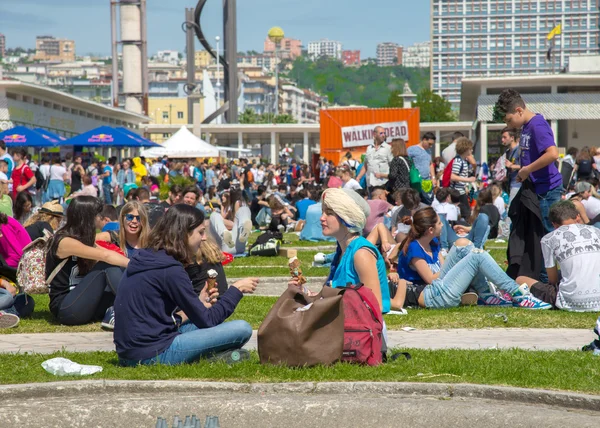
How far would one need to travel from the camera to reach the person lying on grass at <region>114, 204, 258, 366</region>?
20.4 feet

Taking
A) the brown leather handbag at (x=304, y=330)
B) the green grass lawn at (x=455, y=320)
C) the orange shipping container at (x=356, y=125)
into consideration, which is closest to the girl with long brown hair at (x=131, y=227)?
the green grass lawn at (x=455, y=320)

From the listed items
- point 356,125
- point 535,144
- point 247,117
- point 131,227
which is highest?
point 247,117

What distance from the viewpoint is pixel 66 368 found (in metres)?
6.51

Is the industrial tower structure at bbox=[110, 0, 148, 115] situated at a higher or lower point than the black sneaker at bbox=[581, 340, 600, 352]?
higher

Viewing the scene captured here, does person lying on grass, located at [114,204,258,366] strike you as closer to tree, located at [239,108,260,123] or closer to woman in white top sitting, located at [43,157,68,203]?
woman in white top sitting, located at [43,157,68,203]

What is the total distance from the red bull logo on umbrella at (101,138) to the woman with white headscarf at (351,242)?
3004 centimetres

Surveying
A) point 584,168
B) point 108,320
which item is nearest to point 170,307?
point 108,320

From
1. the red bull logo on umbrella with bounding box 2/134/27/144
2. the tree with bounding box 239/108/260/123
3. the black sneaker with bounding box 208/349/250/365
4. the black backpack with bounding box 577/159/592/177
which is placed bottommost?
the black sneaker with bounding box 208/349/250/365

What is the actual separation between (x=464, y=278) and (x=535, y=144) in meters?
1.59

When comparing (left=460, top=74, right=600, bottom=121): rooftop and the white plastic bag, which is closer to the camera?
the white plastic bag

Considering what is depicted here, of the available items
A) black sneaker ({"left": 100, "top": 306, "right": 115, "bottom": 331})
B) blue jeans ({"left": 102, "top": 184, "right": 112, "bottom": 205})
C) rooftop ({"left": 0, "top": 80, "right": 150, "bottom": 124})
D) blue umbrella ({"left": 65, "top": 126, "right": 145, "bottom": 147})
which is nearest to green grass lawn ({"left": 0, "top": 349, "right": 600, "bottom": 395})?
black sneaker ({"left": 100, "top": 306, "right": 115, "bottom": 331})

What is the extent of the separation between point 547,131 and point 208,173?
3306cm

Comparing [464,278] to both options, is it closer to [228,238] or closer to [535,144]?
[535,144]

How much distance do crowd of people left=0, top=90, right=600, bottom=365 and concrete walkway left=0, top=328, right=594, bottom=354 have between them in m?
0.36
